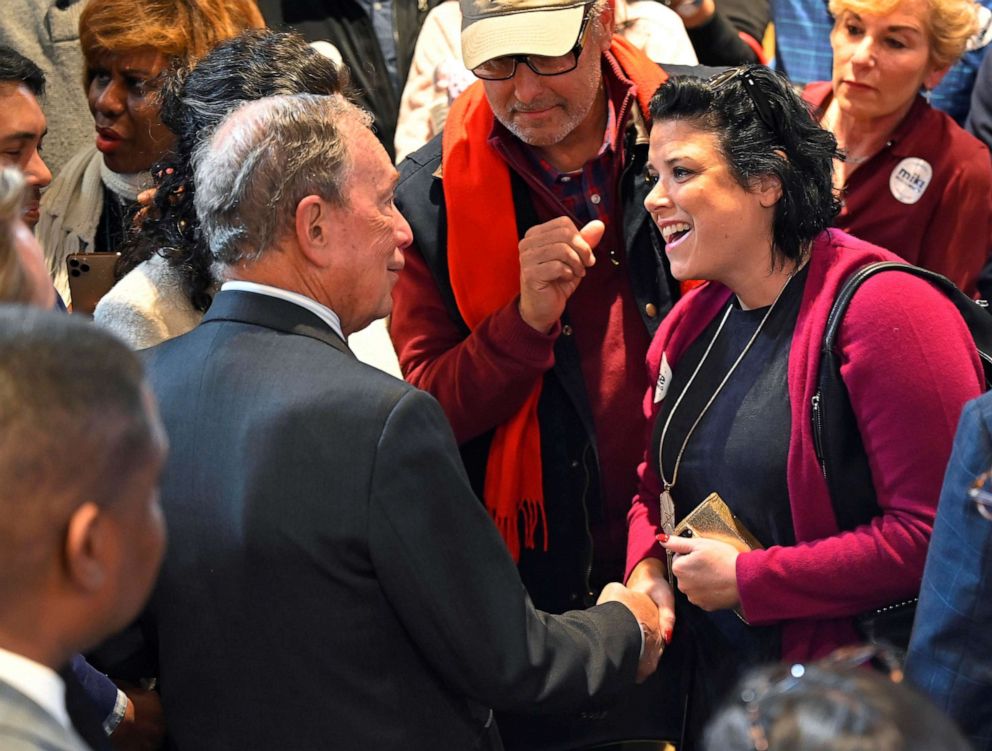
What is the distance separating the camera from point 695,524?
2.44 meters

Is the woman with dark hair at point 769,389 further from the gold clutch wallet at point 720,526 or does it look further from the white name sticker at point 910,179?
the white name sticker at point 910,179

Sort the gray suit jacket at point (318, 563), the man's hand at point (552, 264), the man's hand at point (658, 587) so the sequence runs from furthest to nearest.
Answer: the man's hand at point (552, 264), the man's hand at point (658, 587), the gray suit jacket at point (318, 563)

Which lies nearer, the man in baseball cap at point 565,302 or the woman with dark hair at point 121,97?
the man in baseball cap at point 565,302

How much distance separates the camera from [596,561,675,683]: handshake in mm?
2354

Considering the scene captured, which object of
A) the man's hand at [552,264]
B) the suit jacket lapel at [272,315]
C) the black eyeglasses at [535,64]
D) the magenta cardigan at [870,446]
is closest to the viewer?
the suit jacket lapel at [272,315]

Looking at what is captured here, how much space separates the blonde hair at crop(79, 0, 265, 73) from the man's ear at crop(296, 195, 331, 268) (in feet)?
3.88

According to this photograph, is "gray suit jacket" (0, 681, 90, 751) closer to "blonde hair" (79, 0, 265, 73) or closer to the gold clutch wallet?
the gold clutch wallet

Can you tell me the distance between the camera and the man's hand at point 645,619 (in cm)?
234

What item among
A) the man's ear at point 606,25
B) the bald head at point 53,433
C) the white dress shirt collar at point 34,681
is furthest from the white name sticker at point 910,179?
the white dress shirt collar at point 34,681

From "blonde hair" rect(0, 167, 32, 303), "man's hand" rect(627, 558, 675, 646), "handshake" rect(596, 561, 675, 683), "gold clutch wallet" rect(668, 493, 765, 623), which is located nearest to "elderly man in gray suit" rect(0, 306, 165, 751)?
"blonde hair" rect(0, 167, 32, 303)

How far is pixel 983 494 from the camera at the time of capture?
1647mm

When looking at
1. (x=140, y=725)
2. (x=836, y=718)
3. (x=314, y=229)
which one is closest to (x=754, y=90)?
(x=314, y=229)

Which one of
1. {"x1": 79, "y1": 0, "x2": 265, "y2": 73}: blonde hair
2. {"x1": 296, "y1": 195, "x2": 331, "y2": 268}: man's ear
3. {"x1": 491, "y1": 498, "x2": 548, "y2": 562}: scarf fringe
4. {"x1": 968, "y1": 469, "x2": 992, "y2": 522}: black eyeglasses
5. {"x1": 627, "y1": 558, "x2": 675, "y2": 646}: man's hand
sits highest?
{"x1": 296, "y1": 195, "x2": 331, "y2": 268}: man's ear

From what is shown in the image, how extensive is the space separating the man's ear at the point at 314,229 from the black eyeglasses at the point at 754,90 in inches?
33.7
